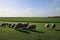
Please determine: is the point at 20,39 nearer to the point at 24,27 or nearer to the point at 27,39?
the point at 27,39

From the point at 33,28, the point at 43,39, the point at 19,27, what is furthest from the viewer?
the point at 19,27

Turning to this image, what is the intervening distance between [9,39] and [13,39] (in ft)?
0.94

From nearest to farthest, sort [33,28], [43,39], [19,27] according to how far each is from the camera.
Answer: [43,39], [33,28], [19,27]

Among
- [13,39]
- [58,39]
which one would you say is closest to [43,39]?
[58,39]

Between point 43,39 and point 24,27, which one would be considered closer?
point 43,39

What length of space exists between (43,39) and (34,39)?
60 centimetres

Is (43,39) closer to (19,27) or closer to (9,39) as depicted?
(9,39)

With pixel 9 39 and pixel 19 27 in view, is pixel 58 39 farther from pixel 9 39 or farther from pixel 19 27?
pixel 19 27

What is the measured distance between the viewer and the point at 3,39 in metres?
9.76

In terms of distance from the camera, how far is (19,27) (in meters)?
16.4

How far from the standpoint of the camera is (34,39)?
9.50 m

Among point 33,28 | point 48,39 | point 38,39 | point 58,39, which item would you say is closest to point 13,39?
point 38,39

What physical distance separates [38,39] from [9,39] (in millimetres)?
1960

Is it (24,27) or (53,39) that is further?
(24,27)
